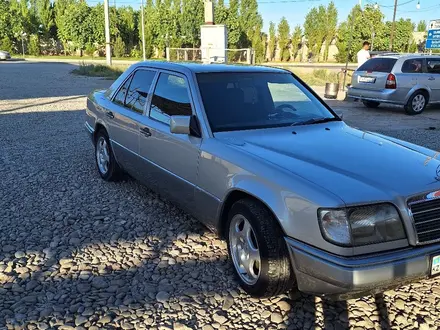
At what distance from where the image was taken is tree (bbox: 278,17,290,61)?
55.0 metres

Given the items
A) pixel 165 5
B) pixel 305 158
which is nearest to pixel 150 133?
pixel 305 158

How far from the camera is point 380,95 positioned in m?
12.5

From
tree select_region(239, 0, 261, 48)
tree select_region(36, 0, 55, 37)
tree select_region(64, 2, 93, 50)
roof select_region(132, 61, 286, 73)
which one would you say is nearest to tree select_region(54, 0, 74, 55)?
tree select_region(64, 2, 93, 50)

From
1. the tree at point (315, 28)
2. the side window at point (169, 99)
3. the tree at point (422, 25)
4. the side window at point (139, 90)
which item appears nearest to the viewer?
the side window at point (169, 99)

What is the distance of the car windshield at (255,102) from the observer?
388cm

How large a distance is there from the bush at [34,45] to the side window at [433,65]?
57.3 meters

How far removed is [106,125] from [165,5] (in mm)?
59965

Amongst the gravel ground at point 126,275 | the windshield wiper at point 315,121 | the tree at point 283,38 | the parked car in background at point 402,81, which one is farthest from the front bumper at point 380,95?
the tree at point 283,38

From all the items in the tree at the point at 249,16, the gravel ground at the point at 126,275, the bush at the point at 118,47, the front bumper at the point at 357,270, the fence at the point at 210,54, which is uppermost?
the tree at the point at 249,16

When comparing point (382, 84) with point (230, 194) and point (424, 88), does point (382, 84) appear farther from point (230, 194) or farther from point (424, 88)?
point (230, 194)

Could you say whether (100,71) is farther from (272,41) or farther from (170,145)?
(272,41)

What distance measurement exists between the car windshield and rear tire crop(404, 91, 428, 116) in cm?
883

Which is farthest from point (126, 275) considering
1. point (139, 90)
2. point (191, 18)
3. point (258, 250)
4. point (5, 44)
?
point (5, 44)

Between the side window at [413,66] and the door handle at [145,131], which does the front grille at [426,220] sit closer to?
the door handle at [145,131]
